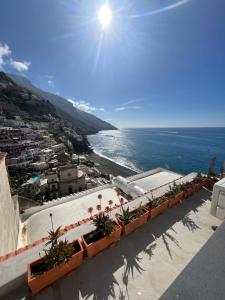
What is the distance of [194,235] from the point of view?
202 inches

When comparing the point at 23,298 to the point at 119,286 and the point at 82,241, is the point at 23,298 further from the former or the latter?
Result: the point at 119,286

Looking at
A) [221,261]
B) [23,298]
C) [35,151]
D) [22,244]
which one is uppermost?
[221,261]

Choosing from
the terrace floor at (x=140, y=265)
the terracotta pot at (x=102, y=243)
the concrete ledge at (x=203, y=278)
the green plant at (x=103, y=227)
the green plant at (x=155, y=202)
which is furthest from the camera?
the green plant at (x=155, y=202)

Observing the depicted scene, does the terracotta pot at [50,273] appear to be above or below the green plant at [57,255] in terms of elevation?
below

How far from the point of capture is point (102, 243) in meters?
4.34

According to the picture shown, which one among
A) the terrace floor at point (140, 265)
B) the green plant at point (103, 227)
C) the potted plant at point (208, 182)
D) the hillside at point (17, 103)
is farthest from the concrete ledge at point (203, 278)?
the hillside at point (17, 103)

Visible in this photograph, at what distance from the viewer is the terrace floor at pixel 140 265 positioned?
132 inches

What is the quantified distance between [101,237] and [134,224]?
1.28 metres

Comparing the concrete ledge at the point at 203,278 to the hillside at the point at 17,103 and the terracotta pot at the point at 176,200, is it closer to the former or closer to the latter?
the terracotta pot at the point at 176,200

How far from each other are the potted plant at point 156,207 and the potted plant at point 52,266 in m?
2.93

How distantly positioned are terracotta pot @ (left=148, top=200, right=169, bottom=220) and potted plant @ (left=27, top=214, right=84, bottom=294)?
2.87m

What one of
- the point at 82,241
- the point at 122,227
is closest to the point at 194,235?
the point at 122,227

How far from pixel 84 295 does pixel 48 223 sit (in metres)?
5.25

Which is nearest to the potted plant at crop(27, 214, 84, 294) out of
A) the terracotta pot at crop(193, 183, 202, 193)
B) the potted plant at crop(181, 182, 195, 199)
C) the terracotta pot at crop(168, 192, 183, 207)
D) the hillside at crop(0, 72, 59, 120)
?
the terracotta pot at crop(168, 192, 183, 207)
